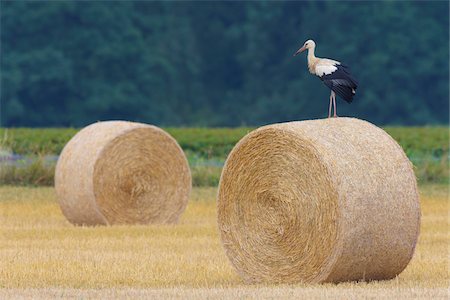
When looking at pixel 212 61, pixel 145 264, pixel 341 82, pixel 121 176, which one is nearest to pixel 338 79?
pixel 341 82

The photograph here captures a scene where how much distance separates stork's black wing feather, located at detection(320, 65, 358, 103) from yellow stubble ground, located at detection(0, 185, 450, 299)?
2.00 meters

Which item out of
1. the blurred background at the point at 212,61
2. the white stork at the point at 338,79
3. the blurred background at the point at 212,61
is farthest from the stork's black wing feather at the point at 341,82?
the blurred background at the point at 212,61

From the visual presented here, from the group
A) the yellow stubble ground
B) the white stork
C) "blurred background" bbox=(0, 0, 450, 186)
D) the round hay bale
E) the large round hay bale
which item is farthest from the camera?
"blurred background" bbox=(0, 0, 450, 186)

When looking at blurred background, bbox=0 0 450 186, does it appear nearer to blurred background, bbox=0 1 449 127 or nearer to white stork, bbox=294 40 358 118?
blurred background, bbox=0 1 449 127

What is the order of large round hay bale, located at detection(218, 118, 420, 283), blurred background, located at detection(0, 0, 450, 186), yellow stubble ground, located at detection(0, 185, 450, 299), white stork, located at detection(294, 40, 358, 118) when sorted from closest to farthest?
yellow stubble ground, located at detection(0, 185, 450, 299) → large round hay bale, located at detection(218, 118, 420, 283) → white stork, located at detection(294, 40, 358, 118) → blurred background, located at detection(0, 0, 450, 186)

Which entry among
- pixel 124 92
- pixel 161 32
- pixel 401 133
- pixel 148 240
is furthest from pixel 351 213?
pixel 161 32

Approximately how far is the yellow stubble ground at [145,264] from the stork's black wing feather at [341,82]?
1998 mm

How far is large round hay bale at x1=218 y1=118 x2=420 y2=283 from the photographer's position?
44.8 ft

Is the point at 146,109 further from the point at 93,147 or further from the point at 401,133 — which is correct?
the point at 93,147

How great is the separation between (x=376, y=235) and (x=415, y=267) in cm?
197

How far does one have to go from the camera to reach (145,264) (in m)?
15.5

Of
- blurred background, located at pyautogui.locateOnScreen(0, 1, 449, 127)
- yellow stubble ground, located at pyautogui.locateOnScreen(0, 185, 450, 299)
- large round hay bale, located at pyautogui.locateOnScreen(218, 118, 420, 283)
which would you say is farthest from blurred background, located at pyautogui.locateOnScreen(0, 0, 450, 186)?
large round hay bale, located at pyautogui.locateOnScreen(218, 118, 420, 283)

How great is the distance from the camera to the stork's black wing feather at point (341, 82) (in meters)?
14.8

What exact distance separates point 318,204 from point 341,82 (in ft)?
5.09
